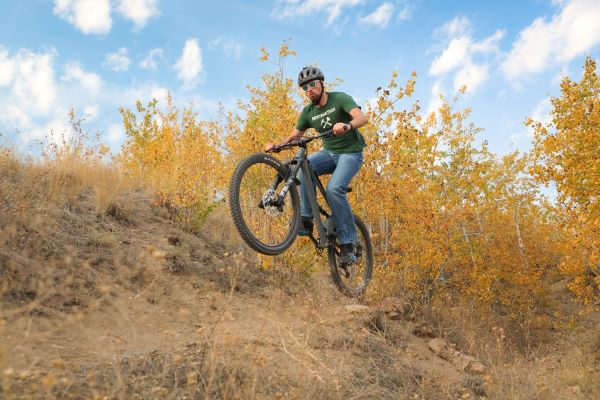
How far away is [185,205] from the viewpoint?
30.4 feet

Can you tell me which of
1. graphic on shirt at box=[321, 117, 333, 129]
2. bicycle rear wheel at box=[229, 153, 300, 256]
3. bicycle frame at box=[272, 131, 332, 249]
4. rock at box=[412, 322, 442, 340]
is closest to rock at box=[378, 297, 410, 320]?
rock at box=[412, 322, 442, 340]

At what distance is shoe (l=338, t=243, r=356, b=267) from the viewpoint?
20.4 ft

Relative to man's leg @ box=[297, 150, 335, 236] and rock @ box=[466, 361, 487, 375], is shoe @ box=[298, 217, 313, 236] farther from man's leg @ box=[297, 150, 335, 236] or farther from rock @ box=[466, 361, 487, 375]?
rock @ box=[466, 361, 487, 375]

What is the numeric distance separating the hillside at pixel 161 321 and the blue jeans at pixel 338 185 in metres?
1.28

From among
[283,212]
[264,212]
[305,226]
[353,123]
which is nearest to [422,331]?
[305,226]

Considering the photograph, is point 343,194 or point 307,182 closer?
point 307,182

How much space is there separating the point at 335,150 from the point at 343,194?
657 millimetres

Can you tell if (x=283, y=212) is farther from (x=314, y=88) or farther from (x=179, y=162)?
(x=179, y=162)

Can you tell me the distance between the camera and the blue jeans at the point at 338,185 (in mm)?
5879

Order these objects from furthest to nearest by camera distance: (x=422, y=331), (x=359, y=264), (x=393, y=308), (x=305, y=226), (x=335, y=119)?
1. (x=393, y=308)
2. (x=422, y=331)
3. (x=359, y=264)
4. (x=335, y=119)
5. (x=305, y=226)

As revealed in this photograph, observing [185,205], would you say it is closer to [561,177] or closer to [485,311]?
[561,177]

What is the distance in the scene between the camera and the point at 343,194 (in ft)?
19.8

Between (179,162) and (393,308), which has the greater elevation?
(179,162)

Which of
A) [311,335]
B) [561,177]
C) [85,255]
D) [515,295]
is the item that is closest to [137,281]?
[85,255]
